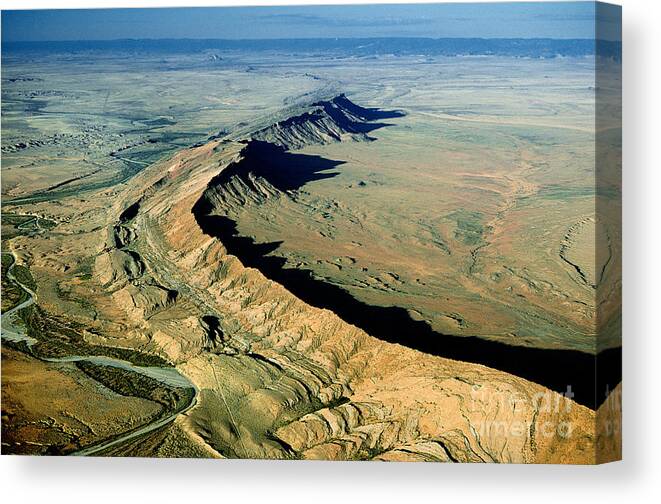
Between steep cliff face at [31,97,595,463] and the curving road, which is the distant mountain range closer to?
steep cliff face at [31,97,595,463]

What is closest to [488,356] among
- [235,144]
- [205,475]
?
[205,475]

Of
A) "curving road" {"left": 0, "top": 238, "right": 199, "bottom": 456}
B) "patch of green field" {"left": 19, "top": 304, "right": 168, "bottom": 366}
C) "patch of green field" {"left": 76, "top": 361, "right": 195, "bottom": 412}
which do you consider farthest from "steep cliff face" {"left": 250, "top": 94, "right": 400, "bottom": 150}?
"patch of green field" {"left": 76, "top": 361, "right": 195, "bottom": 412}

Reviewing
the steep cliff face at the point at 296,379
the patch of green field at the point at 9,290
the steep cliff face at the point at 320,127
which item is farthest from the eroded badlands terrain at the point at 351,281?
the steep cliff face at the point at 320,127

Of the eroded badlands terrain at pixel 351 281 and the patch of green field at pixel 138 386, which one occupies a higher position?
the eroded badlands terrain at pixel 351 281

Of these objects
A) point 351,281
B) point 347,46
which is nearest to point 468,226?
point 351,281

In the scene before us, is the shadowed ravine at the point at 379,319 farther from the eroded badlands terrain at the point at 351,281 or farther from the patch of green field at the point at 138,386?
the patch of green field at the point at 138,386

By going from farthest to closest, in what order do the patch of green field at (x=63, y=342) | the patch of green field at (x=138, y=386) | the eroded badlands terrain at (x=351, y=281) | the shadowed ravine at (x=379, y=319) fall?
the patch of green field at (x=63, y=342)
the patch of green field at (x=138, y=386)
the eroded badlands terrain at (x=351, y=281)
the shadowed ravine at (x=379, y=319)

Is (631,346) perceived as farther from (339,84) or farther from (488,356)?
(339,84)

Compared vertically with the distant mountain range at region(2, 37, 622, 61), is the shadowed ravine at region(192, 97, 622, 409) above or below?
below
